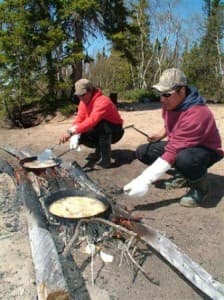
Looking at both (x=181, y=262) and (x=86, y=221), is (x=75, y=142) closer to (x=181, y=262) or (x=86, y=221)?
(x=86, y=221)

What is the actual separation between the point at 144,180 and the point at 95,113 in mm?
1540

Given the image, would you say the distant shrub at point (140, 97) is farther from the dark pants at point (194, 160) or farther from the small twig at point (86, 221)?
the small twig at point (86, 221)

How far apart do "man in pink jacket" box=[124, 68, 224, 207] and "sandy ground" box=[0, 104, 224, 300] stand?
27 centimetres

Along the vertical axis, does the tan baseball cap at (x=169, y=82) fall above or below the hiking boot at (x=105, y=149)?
above

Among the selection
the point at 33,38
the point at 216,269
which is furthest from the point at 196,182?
the point at 33,38

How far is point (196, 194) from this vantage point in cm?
357

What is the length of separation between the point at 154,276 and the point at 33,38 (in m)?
7.22

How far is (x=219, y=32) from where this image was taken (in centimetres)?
1658

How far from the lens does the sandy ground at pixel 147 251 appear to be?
2324 millimetres

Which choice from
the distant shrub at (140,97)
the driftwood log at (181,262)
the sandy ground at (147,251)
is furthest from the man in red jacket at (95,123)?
the distant shrub at (140,97)

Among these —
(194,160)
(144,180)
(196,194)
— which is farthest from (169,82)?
(196,194)

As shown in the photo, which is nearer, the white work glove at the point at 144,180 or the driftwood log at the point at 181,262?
the driftwood log at the point at 181,262

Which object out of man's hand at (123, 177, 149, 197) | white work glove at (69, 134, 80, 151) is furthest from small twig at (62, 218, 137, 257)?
white work glove at (69, 134, 80, 151)

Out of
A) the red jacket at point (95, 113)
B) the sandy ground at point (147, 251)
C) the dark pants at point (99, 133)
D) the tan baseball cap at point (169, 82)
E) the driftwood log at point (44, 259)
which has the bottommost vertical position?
the sandy ground at point (147, 251)
